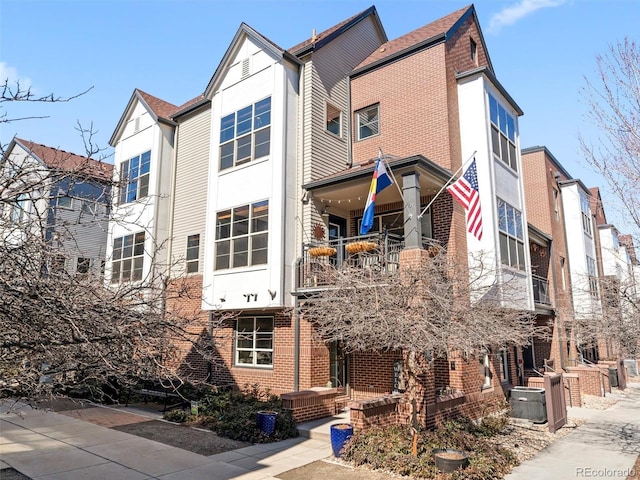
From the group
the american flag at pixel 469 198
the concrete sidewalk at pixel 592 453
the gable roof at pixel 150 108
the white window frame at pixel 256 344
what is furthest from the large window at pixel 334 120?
the concrete sidewalk at pixel 592 453

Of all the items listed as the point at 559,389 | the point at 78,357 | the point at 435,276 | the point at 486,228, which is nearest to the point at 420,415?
the point at 435,276

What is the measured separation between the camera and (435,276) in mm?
8734

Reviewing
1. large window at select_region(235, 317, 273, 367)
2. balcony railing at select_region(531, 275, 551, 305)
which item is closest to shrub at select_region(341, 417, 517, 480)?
large window at select_region(235, 317, 273, 367)

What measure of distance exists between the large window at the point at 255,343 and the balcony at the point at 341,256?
6.30ft

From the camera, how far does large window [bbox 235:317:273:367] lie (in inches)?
548

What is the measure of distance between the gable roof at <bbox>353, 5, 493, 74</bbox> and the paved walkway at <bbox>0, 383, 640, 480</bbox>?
11.6 metres

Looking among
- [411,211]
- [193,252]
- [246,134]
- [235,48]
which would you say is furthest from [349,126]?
[193,252]

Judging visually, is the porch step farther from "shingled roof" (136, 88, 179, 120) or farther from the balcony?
"shingled roof" (136, 88, 179, 120)

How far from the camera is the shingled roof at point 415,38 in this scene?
1487cm

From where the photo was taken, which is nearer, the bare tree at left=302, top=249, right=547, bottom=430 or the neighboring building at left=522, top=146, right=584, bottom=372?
the bare tree at left=302, top=249, right=547, bottom=430

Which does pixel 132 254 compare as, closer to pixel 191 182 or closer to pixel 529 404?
pixel 191 182

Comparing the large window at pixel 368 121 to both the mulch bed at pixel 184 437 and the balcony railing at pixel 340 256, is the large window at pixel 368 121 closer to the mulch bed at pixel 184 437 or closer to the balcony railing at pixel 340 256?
the balcony railing at pixel 340 256

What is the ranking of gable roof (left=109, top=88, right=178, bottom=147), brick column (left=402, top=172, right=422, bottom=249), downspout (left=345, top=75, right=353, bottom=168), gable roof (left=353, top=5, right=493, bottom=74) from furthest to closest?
gable roof (left=109, top=88, right=178, bottom=147) < downspout (left=345, top=75, right=353, bottom=168) < gable roof (left=353, top=5, right=493, bottom=74) < brick column (left=402, top=172, right=422, bottom=249)

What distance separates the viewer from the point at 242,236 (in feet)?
47.6
